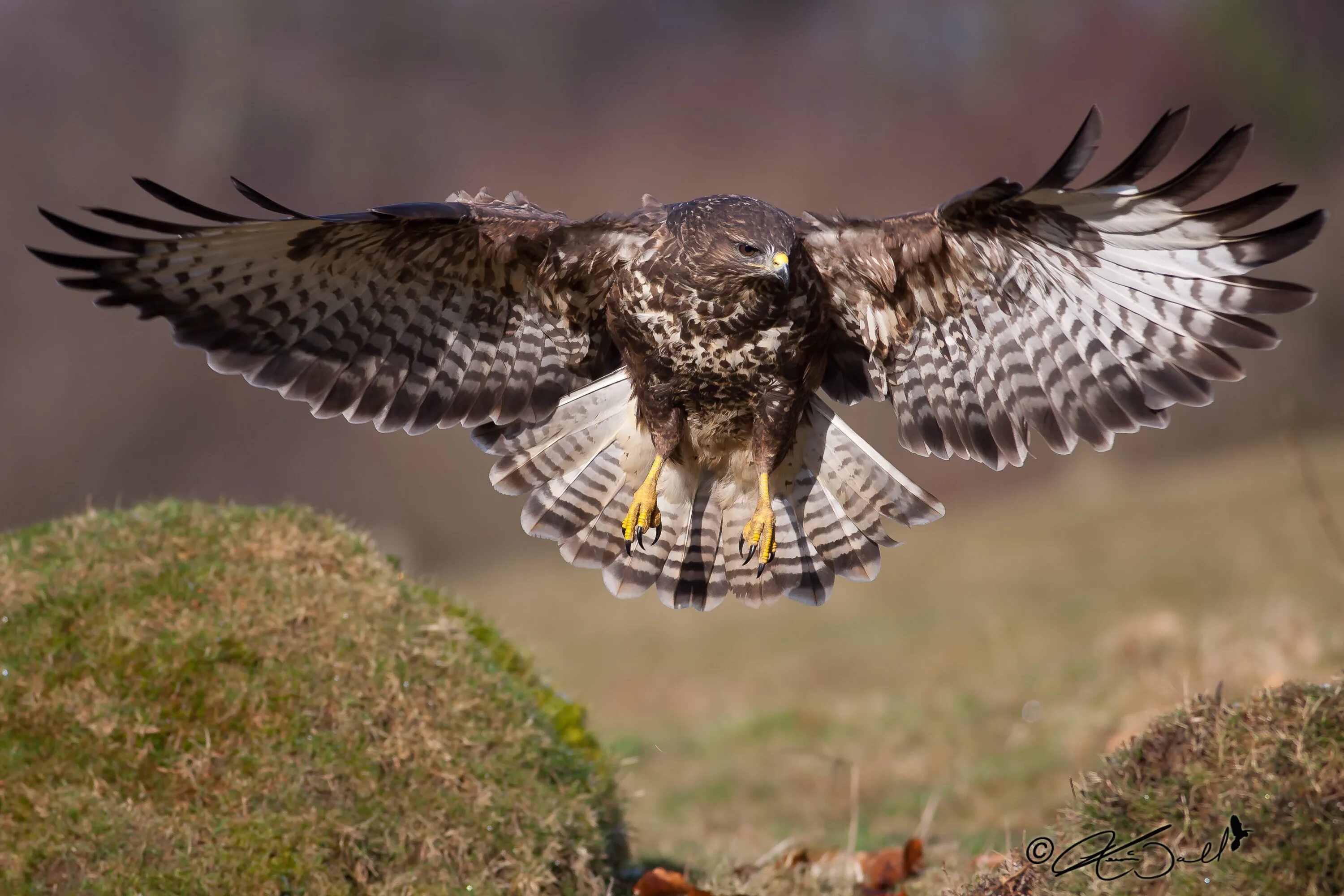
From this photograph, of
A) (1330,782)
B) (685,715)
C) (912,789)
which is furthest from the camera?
(685,715)

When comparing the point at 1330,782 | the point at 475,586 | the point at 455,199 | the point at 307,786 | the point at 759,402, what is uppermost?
the point at 475,586

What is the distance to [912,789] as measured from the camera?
664 centimetres

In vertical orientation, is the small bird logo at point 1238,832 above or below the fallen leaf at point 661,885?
below

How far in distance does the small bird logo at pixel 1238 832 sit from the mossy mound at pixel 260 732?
6.11 feet

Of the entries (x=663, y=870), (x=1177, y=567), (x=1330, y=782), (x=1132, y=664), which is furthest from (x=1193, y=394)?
(x=1177, y=567)

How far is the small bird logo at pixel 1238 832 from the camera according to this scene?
2.88 m

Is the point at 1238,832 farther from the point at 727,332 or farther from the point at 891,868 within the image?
the point at 727,332

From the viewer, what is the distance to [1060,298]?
4133 mm

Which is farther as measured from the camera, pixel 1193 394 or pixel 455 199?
pixel 455 199

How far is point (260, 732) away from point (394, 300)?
1653 mm

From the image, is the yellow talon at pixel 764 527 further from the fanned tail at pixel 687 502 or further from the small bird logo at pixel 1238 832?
the small bird logo at pixel 1238 832

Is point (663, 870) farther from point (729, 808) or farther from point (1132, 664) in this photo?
point (1132, 664)

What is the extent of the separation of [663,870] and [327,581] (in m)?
1.46

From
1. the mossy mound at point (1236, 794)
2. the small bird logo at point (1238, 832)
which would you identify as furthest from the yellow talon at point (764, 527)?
the small bird logo at point (1238, 832)
